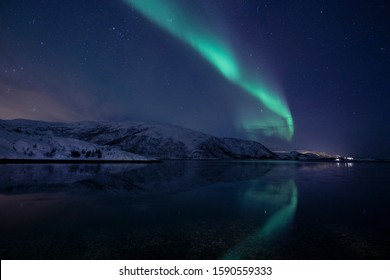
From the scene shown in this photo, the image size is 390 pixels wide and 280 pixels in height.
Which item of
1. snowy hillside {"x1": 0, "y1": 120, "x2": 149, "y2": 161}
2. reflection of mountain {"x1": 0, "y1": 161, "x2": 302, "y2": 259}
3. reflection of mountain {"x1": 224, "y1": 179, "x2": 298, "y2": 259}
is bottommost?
reflection of mountain {"x1": 0, "y1": 161, "x2": 302, "y2": 259}

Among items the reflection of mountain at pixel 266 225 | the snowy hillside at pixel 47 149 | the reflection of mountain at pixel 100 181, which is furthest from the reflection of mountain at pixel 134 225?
the snowy hillside at pixel 47 149

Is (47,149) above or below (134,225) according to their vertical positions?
above

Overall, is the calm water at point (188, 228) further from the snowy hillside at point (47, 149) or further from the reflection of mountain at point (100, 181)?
the snowy hillside at point (47, 149)

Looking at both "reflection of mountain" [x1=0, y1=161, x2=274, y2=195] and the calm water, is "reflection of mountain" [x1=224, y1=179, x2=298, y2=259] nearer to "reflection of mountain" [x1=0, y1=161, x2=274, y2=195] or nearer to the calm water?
the calm water

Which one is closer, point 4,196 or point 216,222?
point 216,222

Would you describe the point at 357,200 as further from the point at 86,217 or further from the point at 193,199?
the point at 86,217

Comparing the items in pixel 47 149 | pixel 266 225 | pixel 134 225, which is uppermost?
pixel 47 149

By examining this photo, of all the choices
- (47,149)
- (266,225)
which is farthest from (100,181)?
(47,149)

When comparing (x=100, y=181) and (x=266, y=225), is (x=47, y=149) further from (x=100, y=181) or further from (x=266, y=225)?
(x=266, y=225)

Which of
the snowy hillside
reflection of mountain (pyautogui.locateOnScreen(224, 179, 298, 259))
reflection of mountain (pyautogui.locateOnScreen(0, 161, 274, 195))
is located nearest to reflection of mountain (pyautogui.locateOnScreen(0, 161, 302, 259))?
reflection of mountain (pyautogui.locateOnScreen(224, 179, 298, 259))

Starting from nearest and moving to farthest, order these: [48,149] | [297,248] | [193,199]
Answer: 1. [297,248]
2. [193,199]
3. [48,149]

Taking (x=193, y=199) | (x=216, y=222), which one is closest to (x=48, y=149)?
(x=193, y=199)
